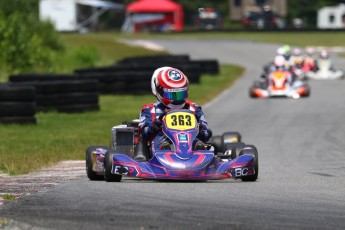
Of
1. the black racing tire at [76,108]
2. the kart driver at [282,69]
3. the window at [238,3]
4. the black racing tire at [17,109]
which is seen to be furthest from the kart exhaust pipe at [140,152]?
the window at [238,3]

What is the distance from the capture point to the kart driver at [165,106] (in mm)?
10766

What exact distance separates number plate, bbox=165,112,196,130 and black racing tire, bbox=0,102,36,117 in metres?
7.67

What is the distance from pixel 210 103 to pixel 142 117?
1380 centimetres

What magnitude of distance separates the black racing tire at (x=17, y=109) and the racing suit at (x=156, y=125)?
718 cm

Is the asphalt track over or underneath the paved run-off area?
over

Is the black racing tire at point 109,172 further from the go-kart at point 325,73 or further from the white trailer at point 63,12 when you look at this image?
the white trailer at point 63,12

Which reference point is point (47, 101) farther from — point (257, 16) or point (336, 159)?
point (257, 16)

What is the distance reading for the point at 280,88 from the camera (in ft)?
85.9

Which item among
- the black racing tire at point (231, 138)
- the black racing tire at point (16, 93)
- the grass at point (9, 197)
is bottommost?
the black racing tire at point (16, 93)

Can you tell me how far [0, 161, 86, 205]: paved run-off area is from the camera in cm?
945

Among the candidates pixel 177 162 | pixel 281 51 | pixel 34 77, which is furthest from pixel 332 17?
pixel 177 162

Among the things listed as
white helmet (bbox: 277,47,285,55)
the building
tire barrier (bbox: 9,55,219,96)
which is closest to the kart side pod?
tire barrier (bbox: 9,55,219,96)

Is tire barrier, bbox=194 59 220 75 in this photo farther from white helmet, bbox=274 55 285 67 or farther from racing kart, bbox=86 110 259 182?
racing kart, bbox=86 110 259 182

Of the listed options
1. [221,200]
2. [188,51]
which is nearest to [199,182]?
[221,200]
